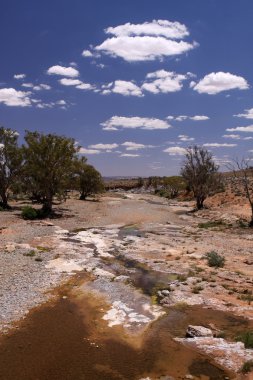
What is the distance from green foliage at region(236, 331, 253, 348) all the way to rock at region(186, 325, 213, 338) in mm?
953

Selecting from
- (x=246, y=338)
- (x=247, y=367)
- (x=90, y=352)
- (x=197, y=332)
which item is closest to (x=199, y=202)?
(x=197, y=332)

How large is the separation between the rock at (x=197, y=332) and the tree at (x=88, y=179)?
5494cm

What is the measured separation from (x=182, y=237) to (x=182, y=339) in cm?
1965

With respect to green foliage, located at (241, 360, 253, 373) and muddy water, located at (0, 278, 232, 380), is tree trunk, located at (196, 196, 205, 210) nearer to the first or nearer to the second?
muddy water, located at (0, 278, 232, 380)

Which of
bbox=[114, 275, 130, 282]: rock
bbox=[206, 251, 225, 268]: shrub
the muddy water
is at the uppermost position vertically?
bbox=[206, 251, 225, 268]: shrub

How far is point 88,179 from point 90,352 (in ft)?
187

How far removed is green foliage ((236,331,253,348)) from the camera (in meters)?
12.3

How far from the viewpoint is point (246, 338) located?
12.6 meters

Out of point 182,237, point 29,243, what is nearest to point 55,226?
point 29,243

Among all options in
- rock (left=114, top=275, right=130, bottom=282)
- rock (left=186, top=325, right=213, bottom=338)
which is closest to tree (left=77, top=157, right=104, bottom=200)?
rock (left=114, top=275, right=130, bottom=282)

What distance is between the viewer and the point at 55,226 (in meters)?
37.1

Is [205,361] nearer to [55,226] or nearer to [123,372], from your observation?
[123,372]

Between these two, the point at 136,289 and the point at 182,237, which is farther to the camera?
the point at 182,237

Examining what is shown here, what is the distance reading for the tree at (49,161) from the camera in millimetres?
43969
